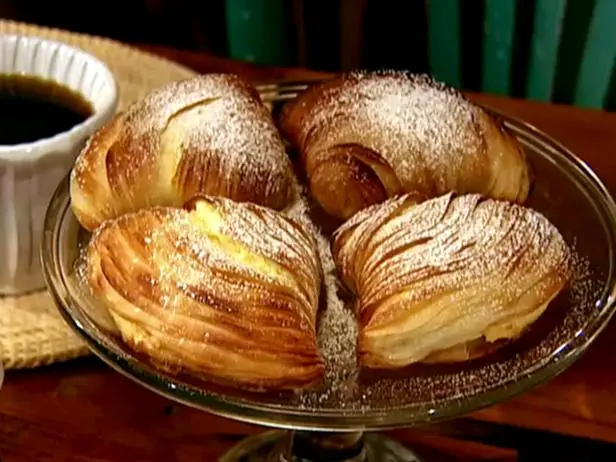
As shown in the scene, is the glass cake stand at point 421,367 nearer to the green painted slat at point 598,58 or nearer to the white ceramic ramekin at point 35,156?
the white ceramic ramekin at point 35,156

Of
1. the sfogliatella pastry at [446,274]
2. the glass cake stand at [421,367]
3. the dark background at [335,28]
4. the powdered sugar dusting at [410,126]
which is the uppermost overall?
the powdered sugar dusting at [410,126]

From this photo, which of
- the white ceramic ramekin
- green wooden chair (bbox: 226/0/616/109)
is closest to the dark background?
green wooden chair (bbox: 226/0/616/109)

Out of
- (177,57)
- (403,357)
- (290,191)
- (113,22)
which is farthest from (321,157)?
(113,22)

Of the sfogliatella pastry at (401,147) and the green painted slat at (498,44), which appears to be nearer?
the sfogliatella pastry at (401,147)

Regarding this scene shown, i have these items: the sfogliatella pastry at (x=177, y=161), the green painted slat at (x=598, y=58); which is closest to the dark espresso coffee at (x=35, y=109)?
the sfogliatella pastry at (x=177, y=161)

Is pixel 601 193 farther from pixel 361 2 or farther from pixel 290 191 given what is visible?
pixel 361 2
